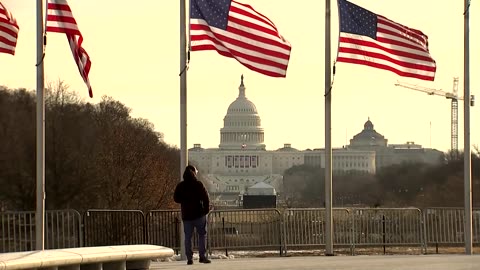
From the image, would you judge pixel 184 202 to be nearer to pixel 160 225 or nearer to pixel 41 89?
pixel 41 89

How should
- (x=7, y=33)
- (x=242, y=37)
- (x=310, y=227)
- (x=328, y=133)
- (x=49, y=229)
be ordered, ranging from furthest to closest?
(x=310, y=227) < (x=49, y=229) < (x=328, y=133) < (x=242, y=37) < (x=7, y=33)

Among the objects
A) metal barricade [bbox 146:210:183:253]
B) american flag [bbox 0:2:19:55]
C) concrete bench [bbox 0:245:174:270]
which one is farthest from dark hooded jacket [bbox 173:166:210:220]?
metal barricade [bbox 146:210:183:253]

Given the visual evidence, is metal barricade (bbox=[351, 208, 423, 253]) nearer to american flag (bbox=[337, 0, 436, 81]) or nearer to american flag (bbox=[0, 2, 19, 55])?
american flag (bbox=[337, 0, 436, 81])

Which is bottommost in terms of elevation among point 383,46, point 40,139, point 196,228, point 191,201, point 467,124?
point 196,228

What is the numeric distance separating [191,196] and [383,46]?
5.78 metres

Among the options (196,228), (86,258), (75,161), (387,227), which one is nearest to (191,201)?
(196,228)

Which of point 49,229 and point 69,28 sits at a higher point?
point 69,28

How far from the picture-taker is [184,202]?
24.4m

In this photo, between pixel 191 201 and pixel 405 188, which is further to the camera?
pixel 405 188

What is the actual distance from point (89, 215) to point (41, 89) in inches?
262

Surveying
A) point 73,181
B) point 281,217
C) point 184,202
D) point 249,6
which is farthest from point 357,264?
point 73,181

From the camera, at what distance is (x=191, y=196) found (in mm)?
24344

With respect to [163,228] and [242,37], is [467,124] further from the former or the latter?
[163,228]

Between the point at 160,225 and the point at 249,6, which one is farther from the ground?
the point at 249,6
